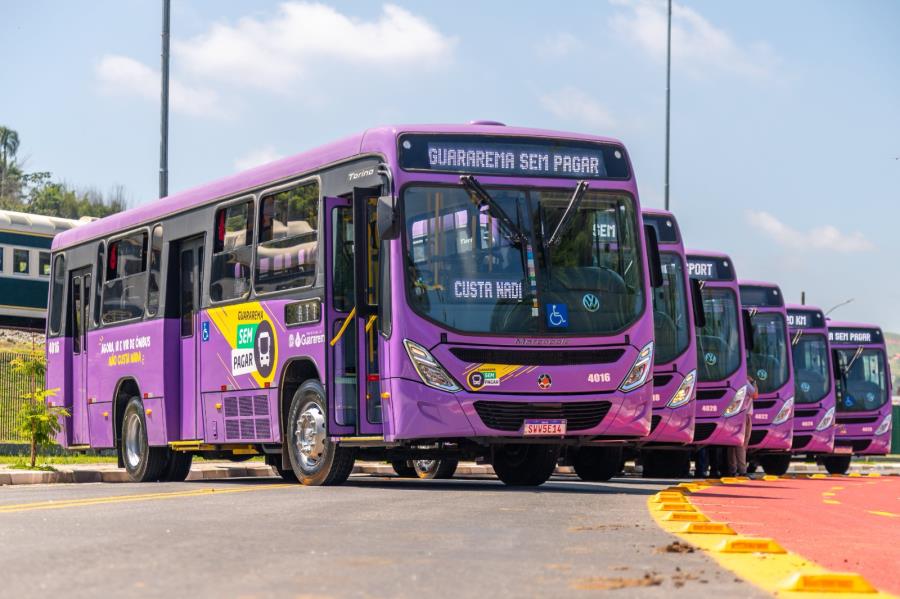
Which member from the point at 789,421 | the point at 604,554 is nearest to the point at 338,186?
the point at 604,554

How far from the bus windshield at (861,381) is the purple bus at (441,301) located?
2159cm

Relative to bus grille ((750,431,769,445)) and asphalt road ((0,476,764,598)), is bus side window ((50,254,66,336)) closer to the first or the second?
asphalt road ((0,476,764,598))

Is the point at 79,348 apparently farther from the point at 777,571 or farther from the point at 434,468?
the point at 777,571

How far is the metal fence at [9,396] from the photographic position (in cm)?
3353

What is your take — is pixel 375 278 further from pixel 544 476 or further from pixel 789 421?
pixel 789 421

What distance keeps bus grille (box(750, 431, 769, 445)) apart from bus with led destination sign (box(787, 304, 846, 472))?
3.97 m

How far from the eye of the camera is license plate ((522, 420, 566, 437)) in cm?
1534

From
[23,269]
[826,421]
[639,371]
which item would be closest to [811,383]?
[826,421]

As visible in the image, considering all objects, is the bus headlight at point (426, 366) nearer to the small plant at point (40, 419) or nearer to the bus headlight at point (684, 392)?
the bus headlight at point (684, 392)

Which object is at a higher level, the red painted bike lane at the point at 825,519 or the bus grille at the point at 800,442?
the bus grille at the point at 800,442

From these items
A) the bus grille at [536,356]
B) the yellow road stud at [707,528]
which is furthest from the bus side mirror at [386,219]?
the yellow road stud at [707,528]

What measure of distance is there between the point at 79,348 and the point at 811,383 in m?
17.3

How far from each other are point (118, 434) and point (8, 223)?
830 inches

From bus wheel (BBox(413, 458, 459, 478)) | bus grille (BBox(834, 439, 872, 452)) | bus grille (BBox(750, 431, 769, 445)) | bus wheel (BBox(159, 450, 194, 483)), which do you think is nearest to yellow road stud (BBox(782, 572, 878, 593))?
bus wheel (BBox(159, 450, 194, 483))
